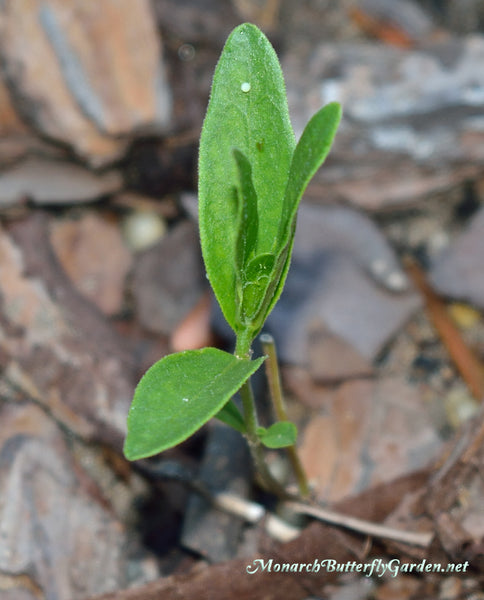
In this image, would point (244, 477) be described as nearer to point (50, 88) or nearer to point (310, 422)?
point (310, 422)

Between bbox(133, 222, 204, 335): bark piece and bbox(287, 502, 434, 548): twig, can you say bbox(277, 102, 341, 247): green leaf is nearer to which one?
bbox(287, 502, 434, 548): twig

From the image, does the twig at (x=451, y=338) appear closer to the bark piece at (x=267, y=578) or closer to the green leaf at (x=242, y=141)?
the bark piece at (x=267, y=578)

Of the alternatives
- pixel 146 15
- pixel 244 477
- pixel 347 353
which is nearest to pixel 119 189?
pixel 146 15

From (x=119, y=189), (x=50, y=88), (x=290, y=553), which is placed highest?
(x=50, y=88)

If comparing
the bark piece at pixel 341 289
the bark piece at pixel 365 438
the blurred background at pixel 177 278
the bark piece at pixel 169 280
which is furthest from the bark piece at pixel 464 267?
the bark piece at pixel 169 280

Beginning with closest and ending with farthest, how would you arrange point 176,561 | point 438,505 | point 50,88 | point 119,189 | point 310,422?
point 438,505
point 176,561
point 310,422
point 50,88
point 119,189

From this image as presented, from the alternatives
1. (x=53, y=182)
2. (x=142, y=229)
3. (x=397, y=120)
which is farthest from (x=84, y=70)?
(x=397, y=120)
